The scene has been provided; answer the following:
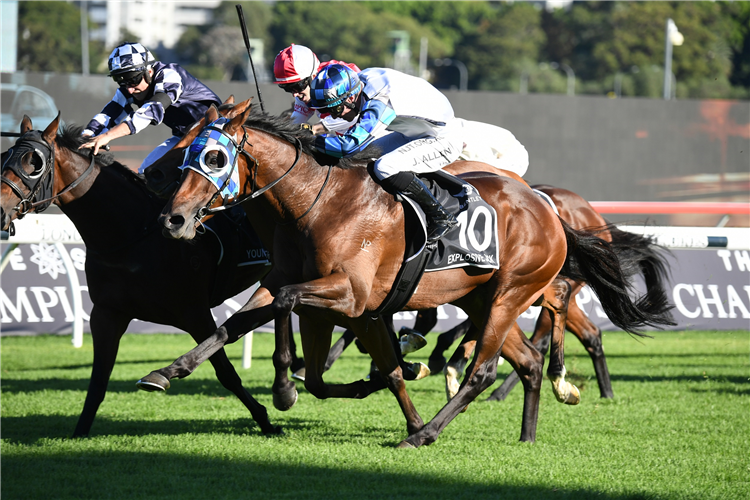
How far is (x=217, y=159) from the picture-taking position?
4.06 m

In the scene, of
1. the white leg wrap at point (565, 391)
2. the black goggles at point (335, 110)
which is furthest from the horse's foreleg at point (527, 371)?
the black goggles at point (335, 110)

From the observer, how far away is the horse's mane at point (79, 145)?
5.01 metres

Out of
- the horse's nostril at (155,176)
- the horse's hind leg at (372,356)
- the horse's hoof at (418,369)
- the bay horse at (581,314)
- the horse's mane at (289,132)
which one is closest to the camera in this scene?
the horse's nostril at (155,176)

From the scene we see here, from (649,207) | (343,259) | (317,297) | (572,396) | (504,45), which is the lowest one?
(504,45)

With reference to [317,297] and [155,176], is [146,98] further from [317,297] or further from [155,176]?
[317,297]

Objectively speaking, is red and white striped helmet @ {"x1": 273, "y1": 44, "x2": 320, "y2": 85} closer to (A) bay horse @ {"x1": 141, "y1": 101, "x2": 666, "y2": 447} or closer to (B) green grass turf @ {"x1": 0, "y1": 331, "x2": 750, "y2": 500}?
(A) bay horse @ {"x1": 141, "y1": 101, "x2": 666, "y2": 447}

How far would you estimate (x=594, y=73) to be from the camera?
3285 inches

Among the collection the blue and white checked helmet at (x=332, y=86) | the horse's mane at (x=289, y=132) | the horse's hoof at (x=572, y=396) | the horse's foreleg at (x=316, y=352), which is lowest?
the horse's hoof at (x=572, y=396)

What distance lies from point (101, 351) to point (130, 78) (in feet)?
5.38

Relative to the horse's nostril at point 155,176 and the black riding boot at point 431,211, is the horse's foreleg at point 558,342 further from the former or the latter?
the horse's nostril at point 155,176

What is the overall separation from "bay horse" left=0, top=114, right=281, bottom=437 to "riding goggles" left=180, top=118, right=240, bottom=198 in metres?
1.11

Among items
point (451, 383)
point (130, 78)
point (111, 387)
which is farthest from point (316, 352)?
point (111, 387)

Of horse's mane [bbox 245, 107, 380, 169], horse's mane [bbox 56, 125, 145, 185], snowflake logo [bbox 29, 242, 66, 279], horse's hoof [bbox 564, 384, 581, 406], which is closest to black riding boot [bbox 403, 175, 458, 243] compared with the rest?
horse's mane [bbox 245, 107, 380, 169]

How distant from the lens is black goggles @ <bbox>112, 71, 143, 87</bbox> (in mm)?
5137
